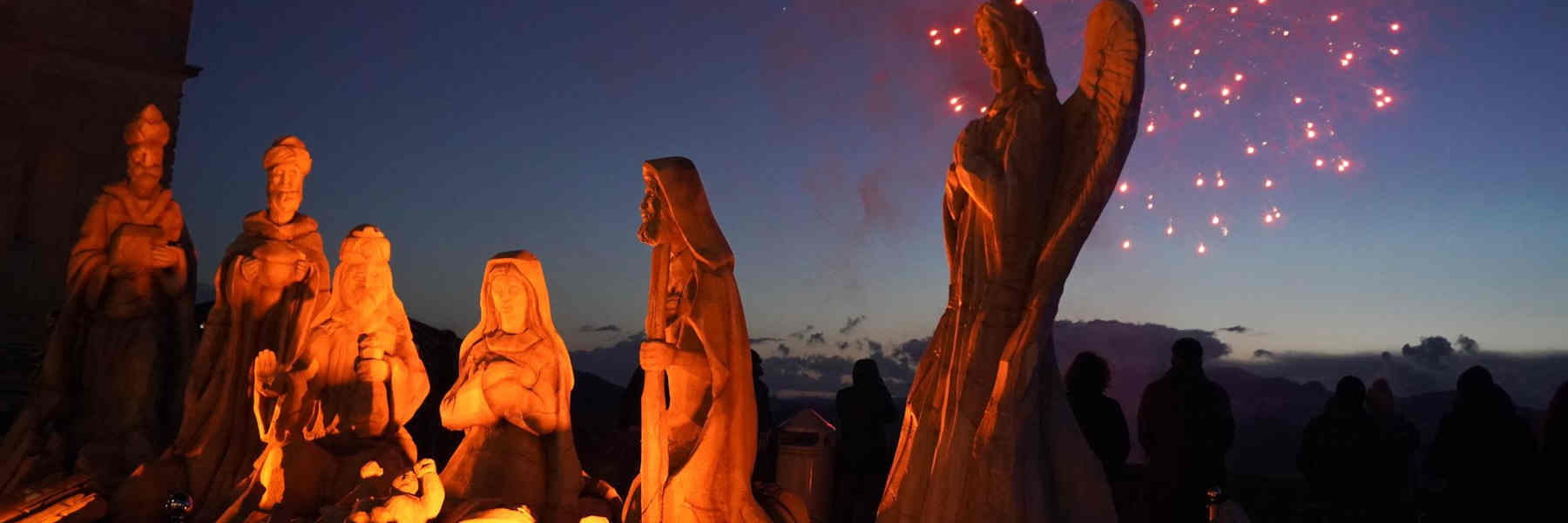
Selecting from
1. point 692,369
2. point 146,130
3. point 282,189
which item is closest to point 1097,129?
point 692,369

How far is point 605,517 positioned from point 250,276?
3.27m

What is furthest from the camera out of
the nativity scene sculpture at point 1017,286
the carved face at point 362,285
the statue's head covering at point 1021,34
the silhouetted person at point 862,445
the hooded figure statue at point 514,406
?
the silhouetted person at point 862,445

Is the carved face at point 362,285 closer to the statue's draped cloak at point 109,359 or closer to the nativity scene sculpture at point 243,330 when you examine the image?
the nativity scene sculpture at point 243,330

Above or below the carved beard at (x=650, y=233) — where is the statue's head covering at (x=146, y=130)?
above

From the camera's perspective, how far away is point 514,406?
6.38 m

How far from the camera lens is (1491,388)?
6.55 m

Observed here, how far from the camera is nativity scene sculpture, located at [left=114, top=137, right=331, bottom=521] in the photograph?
742 cm

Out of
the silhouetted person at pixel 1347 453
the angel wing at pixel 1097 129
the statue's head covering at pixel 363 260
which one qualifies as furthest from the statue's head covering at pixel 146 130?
the silhouetted person at pixel 1347 453

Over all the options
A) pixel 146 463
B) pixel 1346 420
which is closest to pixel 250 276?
pixel 146 463

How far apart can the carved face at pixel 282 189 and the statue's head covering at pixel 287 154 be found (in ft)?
0.09

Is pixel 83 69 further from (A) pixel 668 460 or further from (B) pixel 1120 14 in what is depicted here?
(B) pixel 1120 14

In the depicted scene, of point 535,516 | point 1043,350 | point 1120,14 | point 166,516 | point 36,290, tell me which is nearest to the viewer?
point 1120,14

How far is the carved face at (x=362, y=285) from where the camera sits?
282 inches

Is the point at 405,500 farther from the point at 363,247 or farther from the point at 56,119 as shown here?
the point at 56,119
